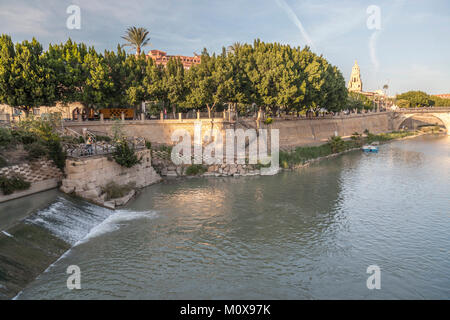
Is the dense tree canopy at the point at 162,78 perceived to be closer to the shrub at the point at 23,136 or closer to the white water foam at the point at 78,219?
the shrub at the point at 23,136

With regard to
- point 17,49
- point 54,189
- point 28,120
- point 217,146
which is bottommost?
point 54,189

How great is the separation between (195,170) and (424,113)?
89.1 m

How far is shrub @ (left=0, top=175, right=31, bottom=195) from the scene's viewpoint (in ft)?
71.5

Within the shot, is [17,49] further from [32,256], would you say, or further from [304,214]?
[304,214]

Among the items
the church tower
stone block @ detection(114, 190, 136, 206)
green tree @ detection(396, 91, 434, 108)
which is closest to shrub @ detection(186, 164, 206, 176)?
stone block @ detection(114, 190, 136, 206)

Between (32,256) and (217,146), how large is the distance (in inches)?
1166

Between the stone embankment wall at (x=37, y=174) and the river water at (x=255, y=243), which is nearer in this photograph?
the river water at (x=255, y=243)

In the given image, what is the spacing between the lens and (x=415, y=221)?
74.7 feet

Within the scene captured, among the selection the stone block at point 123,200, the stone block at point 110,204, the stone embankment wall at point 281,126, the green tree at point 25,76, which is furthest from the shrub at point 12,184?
the green tree at point 25,76

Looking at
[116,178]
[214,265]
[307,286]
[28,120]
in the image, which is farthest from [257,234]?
[28,120]

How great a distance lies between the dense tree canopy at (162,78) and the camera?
34000 mm

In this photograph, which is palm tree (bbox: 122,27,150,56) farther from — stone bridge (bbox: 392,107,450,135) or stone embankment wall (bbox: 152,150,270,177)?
stone bridge (bbox: 392,107,450,135)
